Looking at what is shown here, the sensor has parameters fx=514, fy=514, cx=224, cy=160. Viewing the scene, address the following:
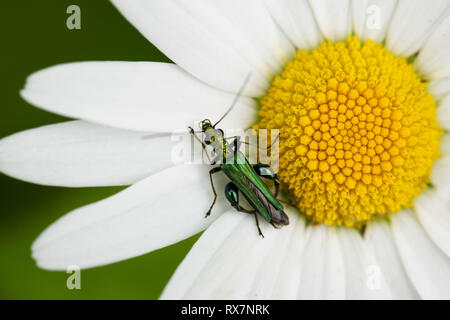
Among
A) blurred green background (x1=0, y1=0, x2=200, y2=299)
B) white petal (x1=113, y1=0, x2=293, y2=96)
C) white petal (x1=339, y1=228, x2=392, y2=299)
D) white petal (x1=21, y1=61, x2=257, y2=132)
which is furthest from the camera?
blurred green background (x1=0, y1=0, x2=200, y2=299)

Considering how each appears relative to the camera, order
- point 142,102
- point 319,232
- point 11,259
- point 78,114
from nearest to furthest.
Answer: point 78,114 → point 142,102 → point 319,232 → point 11,259

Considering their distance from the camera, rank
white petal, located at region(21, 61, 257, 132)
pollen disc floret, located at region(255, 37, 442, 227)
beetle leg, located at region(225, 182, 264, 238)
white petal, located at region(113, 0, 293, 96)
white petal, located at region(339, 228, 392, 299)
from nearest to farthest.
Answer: white petal, located at region(21, 61, 257, 132), white petal, located at region(113, 0, 293, 96), pollen disc floret, located at region(255, 37, 442, 227), beetle leg, located at region(225, 182, 264, 238), white petal, located at region(339, 228, 392, 299)

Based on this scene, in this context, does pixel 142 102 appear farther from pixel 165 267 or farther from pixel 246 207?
pixel 165 267

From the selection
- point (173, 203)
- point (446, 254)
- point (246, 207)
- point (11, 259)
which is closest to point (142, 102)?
point (173, 203)

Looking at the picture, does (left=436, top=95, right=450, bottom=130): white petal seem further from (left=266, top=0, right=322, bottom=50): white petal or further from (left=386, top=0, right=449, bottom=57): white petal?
(left=266, top=0, right=322, bottom=50): white petal

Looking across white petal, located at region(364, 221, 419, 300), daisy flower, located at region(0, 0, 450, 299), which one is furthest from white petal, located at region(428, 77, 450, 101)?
white petal, located at region(364, 221, 419, 300)

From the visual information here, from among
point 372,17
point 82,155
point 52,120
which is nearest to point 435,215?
point 372,17
